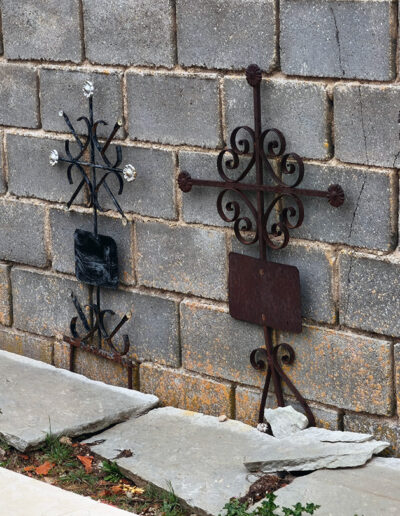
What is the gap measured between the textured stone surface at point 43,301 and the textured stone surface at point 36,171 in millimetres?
450

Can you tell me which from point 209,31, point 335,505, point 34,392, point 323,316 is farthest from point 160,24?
point 335,505

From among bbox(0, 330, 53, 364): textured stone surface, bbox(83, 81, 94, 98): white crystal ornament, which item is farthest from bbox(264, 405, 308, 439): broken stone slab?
bbox(83, 81, 94, 98): white crystal ornament

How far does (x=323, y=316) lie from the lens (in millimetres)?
5156

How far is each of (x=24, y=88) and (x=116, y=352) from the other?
1452 mm

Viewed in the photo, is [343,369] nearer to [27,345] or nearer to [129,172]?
[129,172]

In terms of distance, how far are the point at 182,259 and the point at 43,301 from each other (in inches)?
43.1

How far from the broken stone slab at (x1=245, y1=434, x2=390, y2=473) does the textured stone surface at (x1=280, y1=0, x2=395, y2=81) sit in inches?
60.0

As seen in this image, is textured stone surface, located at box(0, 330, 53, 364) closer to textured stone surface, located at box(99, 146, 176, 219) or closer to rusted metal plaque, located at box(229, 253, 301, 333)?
textured stone surface, located at box(99, 146, 176, 219)

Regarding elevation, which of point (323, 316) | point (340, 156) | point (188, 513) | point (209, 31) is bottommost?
point (188, 513)

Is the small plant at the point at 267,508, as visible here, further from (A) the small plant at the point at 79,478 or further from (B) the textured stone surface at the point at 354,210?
(B) the textured stone surface at the point at 354,210

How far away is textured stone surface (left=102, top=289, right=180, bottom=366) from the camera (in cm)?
579

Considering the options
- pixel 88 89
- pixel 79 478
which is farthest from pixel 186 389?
pixel 88 89

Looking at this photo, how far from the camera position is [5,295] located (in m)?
6.61

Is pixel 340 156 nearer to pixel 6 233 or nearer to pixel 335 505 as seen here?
pixel 335 505
